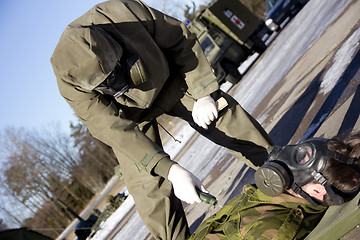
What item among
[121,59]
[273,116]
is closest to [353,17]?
[273,116]

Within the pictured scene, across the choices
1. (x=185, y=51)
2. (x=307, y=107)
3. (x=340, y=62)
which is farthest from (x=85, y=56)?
(x=340, y=62)

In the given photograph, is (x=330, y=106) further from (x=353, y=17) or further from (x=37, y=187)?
(x=37, y=187)

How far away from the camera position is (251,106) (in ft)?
27.7

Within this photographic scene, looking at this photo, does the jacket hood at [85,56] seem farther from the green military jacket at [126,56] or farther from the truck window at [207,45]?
the truck window at [207,45]

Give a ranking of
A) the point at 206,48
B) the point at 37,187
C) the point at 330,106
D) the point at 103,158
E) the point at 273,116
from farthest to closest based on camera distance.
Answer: the point at 37,187 < the point at 103,158 < the point at 206,48 < the point at 273,116 < the point at 330,106

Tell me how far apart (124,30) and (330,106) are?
2.52m

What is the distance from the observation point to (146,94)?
3.45m

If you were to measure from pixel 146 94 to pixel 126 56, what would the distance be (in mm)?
387

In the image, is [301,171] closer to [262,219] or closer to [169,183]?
[262,219]

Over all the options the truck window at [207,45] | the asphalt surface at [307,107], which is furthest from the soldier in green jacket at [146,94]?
the truck window at [207,45]

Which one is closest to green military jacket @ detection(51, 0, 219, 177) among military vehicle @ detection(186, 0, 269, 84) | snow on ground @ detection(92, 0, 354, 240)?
snow on ground @ detection(92, 0, 354, 240)

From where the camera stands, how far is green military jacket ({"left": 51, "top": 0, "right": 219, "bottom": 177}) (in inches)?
113

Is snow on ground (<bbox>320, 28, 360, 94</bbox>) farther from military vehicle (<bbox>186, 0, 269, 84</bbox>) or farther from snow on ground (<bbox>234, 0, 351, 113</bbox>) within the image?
military vehicle (<bbox>186, 0, 269, 84</bbox>)

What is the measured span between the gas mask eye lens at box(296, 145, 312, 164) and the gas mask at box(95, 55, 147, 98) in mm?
1323
